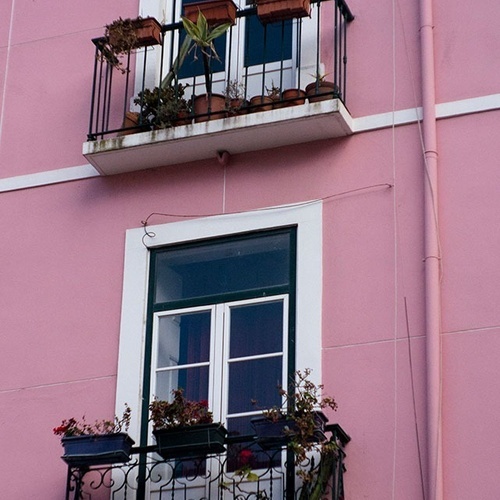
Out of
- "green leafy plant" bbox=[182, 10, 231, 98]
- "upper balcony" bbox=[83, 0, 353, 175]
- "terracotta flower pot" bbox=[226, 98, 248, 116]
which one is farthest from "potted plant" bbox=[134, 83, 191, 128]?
"terracotta flower pot" bbox=[226, 98, 248, 116]

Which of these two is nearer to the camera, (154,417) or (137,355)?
(154,417)

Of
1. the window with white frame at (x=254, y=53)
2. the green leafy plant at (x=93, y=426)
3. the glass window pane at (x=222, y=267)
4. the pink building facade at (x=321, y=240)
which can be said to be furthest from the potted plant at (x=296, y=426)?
the window with white frame at (x=254, y=53)

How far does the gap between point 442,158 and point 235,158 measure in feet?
5.42

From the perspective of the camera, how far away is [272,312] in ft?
39.4

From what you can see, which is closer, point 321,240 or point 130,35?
point 321,240

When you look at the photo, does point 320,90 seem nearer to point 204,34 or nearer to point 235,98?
point 235,98

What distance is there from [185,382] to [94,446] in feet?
3.34

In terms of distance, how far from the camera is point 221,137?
12422mm

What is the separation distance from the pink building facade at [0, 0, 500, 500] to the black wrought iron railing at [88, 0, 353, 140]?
42 mm

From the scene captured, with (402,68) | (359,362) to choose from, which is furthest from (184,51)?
(359,362)

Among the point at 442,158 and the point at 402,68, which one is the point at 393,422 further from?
the point at 402,68

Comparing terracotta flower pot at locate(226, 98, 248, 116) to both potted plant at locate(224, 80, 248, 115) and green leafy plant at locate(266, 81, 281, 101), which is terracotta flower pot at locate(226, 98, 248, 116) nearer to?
potted plant at locate(224, 80, 248, 115)

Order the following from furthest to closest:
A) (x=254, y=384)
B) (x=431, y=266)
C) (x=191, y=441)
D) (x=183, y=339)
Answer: (x=183, y=339) < (x=254, y=384) < (x=431, y=266) < (x=191, y=441)

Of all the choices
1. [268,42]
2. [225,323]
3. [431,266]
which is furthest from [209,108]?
[431,266]
